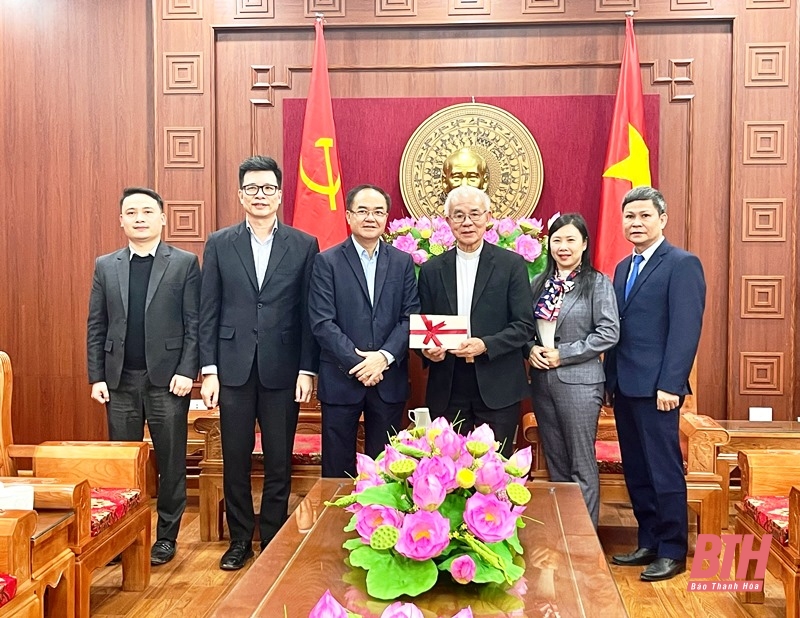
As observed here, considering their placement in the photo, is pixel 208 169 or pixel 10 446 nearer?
pixel 10 446

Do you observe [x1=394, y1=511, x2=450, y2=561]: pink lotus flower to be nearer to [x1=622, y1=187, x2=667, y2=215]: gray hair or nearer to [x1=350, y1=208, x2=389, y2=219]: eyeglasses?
[x1=350, y1=208, x2=389, y2=219]: eyeglasses

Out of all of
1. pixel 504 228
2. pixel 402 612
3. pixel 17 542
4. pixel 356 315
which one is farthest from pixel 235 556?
pixel 402 612

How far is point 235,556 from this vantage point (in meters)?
2.95

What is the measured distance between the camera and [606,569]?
1.68 meters

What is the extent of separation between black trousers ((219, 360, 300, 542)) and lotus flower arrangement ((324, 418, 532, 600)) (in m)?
1.34

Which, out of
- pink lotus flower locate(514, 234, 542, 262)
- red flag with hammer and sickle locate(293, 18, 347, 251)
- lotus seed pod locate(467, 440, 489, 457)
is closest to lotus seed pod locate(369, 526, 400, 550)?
lotus seed pod locate(467, 440, 489, 457)

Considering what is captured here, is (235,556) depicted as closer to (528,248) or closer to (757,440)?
(528,248)

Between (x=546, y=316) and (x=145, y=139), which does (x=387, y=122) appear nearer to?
(x=145, y=139)

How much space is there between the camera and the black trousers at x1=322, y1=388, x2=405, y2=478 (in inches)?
113

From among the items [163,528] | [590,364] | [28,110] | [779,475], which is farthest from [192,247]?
[779,475]

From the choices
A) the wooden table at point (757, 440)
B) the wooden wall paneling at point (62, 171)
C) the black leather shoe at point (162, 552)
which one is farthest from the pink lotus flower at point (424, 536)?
the wooden wall paneling at point (62, 171)

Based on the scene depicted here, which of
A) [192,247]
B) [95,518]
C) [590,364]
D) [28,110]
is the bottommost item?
[95,518]

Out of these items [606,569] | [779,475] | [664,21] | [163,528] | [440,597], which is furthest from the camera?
[664,21]

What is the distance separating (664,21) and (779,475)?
247 cm
